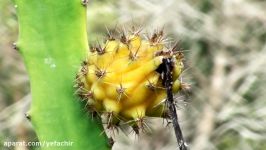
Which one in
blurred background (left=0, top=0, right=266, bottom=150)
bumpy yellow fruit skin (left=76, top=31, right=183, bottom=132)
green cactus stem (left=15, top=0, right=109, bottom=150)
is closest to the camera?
bumpy yellow fruit skin (left=76, top=31, right=183, bottom=132)

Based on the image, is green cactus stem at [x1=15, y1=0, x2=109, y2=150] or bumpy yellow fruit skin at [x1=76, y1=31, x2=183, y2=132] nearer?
bumpy yellow fruit skin at [x1=76, y1=31, x2=183, y2=132]

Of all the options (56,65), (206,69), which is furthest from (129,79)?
(206,69)

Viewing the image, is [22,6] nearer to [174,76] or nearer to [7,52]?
[174,76]

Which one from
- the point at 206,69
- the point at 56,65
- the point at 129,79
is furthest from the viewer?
the point at 206,69

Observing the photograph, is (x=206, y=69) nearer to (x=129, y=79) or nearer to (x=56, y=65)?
(x=56, y=65)

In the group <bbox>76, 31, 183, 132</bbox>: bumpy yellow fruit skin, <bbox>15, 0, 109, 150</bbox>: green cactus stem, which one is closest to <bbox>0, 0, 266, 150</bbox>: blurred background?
<bbox>15, 0, 109, 150</bbox>: green cactus stem

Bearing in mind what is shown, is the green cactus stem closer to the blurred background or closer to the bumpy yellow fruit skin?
the bumpy yellow fruit skin

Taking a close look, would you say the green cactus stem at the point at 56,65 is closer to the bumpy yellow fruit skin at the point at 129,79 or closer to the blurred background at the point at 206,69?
the bumpy yellow fruit skin at the point at 129,79

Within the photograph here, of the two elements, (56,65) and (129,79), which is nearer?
(129,79)

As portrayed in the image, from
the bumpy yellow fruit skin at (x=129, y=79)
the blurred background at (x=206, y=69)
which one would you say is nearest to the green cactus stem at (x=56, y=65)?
the bumpy yellow fruit skin at (x=129, y=79)
